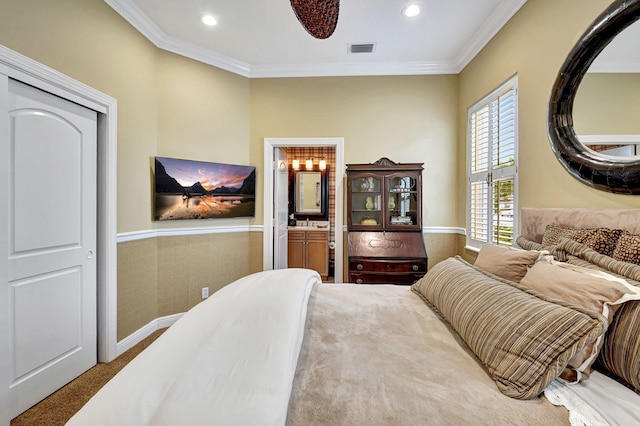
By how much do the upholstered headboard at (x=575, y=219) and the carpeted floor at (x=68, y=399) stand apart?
3142 mm

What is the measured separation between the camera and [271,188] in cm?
346

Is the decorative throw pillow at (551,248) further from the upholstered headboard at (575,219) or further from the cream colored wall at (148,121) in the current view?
the cream colored wall at (148,121)

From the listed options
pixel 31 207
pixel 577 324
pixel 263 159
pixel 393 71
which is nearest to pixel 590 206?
pixel 577 324

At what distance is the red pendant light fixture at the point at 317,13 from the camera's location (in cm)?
137

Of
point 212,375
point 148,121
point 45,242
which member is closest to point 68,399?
point 45,242

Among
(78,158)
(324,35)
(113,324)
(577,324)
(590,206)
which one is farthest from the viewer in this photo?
(113,324)

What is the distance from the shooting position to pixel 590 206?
1.50 m

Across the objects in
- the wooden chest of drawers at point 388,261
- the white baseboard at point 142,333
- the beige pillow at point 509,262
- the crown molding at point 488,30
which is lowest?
the white baseboard at point 142,333

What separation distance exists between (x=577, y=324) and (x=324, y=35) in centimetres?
179

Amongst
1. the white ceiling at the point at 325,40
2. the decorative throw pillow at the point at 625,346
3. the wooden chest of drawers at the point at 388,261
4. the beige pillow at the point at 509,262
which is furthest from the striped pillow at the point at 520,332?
the white ceiling at the point at 325,40

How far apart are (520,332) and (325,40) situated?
9.75 feet

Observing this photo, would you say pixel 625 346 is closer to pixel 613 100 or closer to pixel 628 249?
pixel 628 249

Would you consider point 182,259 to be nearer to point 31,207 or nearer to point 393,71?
point 31,207

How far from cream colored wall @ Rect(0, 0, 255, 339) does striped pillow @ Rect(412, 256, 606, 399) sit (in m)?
2.66
